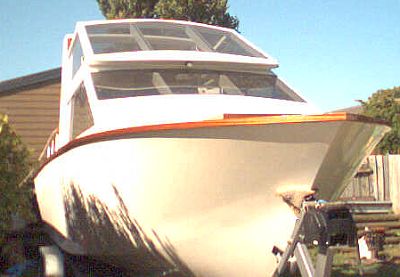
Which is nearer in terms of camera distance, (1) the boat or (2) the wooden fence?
(1) the boat

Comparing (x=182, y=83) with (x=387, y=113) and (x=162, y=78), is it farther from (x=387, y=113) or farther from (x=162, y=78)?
(x=387, y=113)

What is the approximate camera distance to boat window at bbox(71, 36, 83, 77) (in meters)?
7.14

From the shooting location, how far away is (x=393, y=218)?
9.88 meters

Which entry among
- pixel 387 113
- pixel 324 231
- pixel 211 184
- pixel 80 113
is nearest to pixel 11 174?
pixel 80 113

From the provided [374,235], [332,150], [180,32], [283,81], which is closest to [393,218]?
[374,235]

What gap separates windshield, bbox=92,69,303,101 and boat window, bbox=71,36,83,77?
0.99m

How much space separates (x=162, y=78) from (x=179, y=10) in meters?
16.5

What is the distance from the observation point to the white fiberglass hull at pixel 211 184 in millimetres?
4641

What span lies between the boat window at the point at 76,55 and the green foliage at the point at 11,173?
1.76m

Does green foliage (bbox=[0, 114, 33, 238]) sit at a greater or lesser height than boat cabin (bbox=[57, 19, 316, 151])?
lesser

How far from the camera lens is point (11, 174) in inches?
214

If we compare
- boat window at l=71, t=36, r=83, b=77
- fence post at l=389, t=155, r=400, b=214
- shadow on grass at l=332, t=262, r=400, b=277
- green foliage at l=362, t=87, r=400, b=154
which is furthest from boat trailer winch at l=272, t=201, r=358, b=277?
green foliage at l=362, t=87, r=400, b=154

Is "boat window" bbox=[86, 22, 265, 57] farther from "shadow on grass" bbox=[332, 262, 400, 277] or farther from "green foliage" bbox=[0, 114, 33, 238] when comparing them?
"shadow on grass" bbox=[332, 262, 400, 277]

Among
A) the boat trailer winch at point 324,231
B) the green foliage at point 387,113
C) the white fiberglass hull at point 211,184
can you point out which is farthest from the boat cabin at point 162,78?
the green foliage at point 387,113
